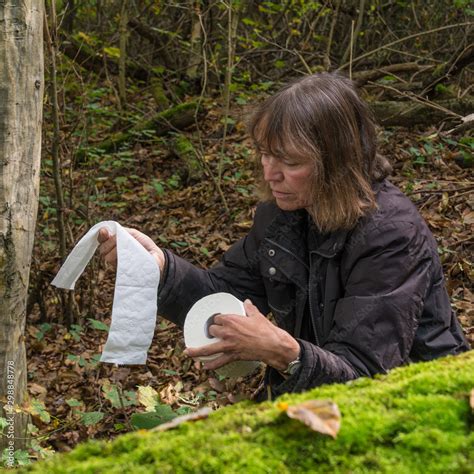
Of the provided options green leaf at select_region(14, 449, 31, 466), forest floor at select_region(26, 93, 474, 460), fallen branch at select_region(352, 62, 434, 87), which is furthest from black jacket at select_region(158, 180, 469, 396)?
fallen branch at select_region(352, 62, 434, 87)

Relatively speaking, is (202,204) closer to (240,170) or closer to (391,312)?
(240,170)

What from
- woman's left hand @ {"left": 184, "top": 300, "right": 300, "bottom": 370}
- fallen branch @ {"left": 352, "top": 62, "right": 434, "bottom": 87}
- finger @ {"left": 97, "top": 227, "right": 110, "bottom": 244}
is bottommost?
woman's left hand @ {"left": 184, "top": 300, "right": 300, "bottom": 370}

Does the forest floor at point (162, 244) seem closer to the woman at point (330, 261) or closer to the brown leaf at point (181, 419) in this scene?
the woman at point (330, 261)

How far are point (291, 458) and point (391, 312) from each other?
4.25 feet

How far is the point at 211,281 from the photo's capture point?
9.58ft

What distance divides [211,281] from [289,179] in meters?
0.65

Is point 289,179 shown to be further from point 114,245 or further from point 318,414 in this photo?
point 318,414

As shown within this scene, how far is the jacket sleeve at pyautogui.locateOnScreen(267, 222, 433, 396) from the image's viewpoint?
221 centimetres

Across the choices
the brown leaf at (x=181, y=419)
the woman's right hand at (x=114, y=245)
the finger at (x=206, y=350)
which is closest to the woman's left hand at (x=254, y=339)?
the finger at (x=206, y=350)

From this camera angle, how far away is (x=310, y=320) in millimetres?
2648

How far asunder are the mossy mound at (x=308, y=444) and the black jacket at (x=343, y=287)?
3.24ft

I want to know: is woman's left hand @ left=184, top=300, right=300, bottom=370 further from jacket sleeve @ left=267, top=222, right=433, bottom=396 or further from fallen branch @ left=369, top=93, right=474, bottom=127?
fallen branch @ left=369, top=93, right=474, bottom=127

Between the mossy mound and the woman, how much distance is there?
96 cm

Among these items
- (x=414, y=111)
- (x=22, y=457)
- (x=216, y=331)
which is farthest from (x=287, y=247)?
(x=414, y=111)
